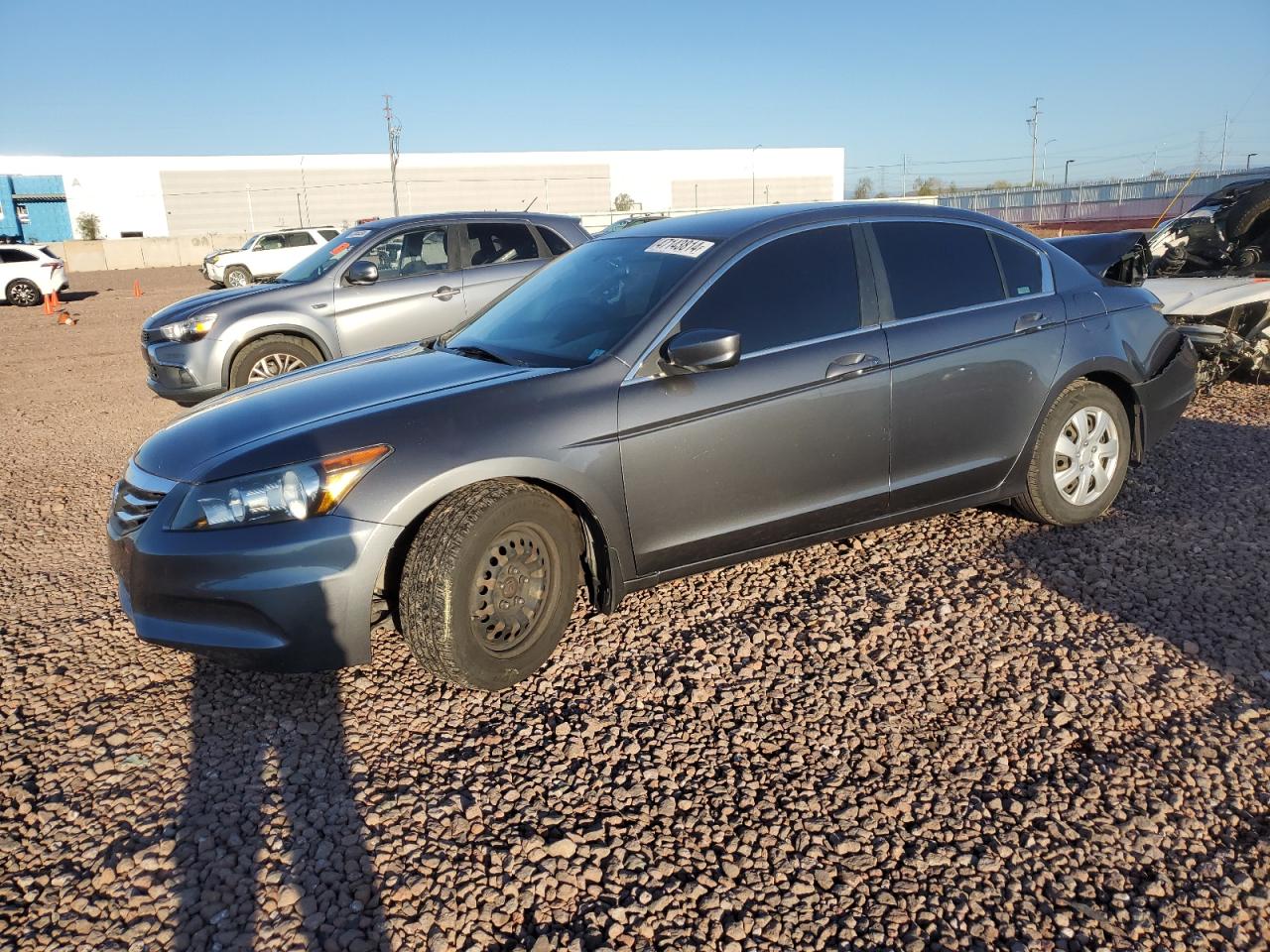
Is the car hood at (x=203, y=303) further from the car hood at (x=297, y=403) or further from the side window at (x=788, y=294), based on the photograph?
the side window at (x=788, y=294)

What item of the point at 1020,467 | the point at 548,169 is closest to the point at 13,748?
the point at 1020,467

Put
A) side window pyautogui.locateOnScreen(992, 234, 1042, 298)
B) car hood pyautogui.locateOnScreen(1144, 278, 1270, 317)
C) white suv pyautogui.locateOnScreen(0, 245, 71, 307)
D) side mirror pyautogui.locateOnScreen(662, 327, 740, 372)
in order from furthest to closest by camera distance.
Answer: white suv pyautogui.locateOnScreen(0, 245, 71, 307), car hood pyautogui.locateOnScreen(1144, 278, 1270, 317), side window pyautogui.locateOnScreen(992, 234, 1042, 298), side mirror pyautogui.locateOnScreen(662, 327, 740, 372)

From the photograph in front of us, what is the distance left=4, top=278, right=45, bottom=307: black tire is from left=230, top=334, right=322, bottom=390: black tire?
791 inches

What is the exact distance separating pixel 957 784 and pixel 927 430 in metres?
1.81

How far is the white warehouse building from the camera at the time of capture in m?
56.8

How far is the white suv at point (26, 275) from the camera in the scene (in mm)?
23547

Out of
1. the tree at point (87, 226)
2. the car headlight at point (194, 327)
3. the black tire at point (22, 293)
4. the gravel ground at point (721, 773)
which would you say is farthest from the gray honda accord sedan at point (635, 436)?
the tree at point (87, 226)

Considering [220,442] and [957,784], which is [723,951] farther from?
[220,442]

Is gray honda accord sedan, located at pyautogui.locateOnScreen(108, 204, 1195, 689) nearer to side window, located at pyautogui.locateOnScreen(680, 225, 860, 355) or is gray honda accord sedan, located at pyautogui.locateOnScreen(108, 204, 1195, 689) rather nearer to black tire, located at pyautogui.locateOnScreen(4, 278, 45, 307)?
side window, located at pyautogui.locateOnScreen(680, 225, 860, 355)

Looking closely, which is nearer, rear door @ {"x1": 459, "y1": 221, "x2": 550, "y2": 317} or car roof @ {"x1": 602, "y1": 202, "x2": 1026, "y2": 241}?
car roof @ {"x1": 602, "y1": 202, "x2": 1026, "y2": 241}

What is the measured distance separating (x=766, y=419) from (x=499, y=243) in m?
5.80

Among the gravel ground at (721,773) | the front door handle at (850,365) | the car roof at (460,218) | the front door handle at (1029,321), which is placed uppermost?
the car roof at (460,218)

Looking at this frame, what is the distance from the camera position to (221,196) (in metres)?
56.2

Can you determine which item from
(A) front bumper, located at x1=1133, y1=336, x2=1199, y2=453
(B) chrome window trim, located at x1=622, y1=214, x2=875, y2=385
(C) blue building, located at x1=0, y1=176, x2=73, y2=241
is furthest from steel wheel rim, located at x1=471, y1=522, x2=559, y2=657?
(C) blue building, located at x1=0, y1=176, x2=73, y2=241
